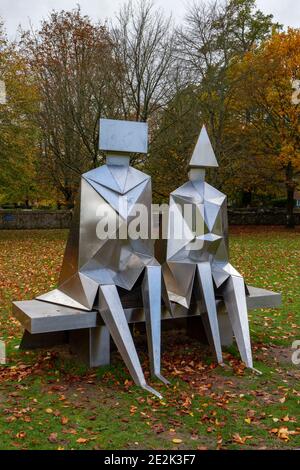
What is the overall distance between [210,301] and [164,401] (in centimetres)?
156

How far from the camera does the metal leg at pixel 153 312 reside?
18.1 ft

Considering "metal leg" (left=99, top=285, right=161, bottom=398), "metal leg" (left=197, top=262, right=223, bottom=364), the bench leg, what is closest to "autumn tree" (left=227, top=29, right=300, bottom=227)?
"metal leg" (left=197, top=262, right=223, bottom=364)

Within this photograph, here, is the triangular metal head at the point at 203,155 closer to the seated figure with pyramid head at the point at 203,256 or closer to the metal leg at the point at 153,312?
the seated figure with pyramid head at the point at 203,256

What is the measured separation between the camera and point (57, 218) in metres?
30.8

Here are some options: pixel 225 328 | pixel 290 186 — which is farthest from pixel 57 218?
pixel 225 328

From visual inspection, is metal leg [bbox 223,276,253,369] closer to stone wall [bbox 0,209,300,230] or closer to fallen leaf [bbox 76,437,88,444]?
fallen leaf [bbox 76,437,88,444]

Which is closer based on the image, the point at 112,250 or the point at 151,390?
the point at 151,390

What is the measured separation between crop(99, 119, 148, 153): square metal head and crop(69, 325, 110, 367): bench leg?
220 centimetres

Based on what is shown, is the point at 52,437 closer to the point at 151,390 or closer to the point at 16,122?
the point at 151,390

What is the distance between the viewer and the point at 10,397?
508cm

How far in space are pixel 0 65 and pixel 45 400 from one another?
18639 mm
